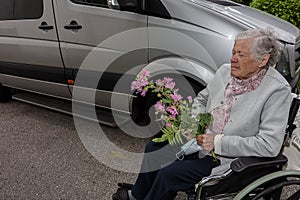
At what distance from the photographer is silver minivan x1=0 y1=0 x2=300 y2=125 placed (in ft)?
9.31

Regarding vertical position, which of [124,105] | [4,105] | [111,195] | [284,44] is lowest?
[4,105]

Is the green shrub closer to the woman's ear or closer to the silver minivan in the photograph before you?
the silver minivan

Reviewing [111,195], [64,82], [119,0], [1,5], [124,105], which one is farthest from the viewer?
[1,5]

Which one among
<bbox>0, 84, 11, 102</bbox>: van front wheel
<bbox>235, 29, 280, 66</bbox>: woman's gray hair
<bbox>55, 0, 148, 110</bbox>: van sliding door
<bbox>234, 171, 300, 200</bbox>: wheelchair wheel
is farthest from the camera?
<bbox>0, 84, 11, 102</bbox>: van front wheel

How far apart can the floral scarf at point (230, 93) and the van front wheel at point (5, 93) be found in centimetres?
363

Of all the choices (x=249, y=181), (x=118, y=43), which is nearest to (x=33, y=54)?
(x=118, y=43)

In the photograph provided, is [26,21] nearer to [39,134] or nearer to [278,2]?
[39,134]

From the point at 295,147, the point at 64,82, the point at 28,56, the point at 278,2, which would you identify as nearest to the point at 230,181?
the point at 295,147

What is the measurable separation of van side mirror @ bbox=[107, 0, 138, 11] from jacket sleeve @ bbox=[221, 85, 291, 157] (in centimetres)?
160

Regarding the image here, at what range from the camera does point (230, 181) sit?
1870 mm

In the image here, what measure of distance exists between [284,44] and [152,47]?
3.76ft

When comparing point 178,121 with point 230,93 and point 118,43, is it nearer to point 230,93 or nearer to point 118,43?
point 230,93

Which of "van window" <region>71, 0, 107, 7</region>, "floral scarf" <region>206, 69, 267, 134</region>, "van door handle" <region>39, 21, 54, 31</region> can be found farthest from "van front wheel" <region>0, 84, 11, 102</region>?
"floral scarf" <region>206, 69, 267, 134</region>

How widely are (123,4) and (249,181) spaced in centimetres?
188
